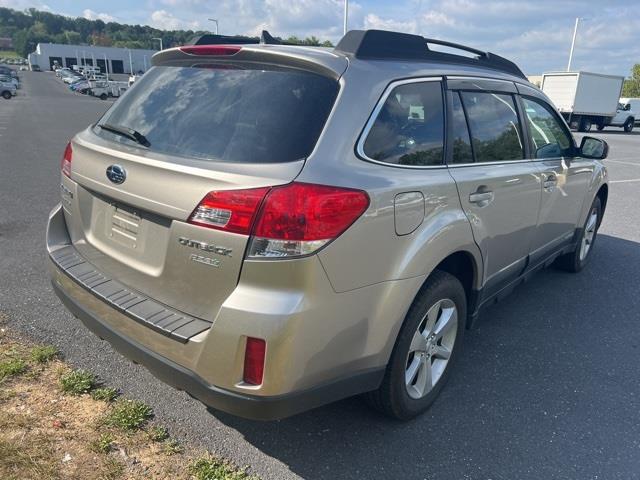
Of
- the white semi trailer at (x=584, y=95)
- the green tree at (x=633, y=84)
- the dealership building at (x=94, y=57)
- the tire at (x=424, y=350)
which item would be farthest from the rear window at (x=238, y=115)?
the dealership building at (x=94, y=57)

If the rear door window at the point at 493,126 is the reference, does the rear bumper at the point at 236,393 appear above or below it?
below

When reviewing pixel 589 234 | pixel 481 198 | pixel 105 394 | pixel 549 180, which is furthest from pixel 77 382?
pixel 589 234

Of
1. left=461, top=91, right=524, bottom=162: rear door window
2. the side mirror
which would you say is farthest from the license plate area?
the side mirror

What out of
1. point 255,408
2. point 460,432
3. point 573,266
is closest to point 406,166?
point 255,408

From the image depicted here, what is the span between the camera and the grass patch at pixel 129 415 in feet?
8.58

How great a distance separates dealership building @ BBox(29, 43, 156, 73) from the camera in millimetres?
116625

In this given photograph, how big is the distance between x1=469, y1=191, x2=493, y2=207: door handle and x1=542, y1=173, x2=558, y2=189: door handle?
3.11ft

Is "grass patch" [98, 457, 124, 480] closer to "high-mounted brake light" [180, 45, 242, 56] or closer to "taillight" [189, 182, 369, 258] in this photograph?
"taillight" [189, 182, 369, 258]

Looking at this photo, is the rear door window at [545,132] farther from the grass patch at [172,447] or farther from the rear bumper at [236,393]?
the grass patch at [172,447]

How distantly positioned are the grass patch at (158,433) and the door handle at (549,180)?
9.79 ft

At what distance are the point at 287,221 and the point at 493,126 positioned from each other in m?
1.90

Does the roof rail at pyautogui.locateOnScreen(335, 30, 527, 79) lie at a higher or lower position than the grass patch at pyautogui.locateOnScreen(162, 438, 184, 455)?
higher

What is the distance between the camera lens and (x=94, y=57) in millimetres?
118500

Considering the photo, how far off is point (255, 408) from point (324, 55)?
5.15 ft
